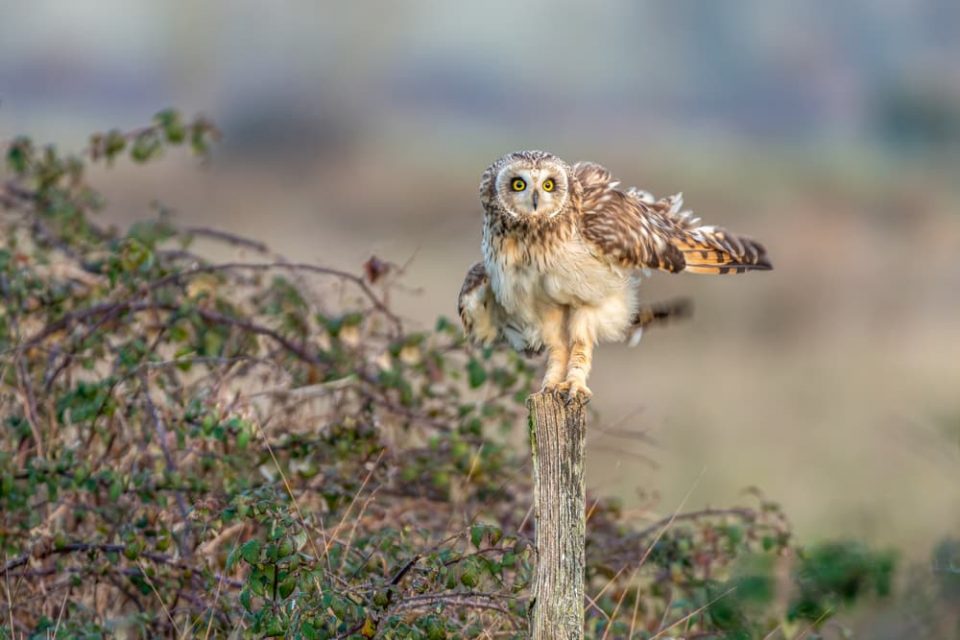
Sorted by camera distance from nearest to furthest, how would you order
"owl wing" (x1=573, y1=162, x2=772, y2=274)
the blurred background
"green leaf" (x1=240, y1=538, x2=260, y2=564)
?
"green leaf" (x1=240, y1=538, x2=260, y2=564) < "owl wing" (x1=573, y1=162, x2=772, y2=274) < the blurred background

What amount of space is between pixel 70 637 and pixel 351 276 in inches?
61.1

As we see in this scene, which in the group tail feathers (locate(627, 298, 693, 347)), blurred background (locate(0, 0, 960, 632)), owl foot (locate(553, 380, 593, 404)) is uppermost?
blurred background (locate(0, 0, 960, 632))

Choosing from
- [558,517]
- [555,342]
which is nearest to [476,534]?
[558,517]

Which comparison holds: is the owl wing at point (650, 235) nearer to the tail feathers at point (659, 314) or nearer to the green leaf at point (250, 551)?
the tail feathers at point (659, 314)

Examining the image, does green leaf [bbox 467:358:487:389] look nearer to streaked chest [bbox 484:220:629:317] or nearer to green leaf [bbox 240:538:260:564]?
streaked chest [bbox 484:220:629:317]

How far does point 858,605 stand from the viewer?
4.09 meters

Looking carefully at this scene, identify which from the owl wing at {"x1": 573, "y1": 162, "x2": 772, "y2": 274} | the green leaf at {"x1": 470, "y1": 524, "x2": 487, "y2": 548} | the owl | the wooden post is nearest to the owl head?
the owl

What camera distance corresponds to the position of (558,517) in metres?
3.96

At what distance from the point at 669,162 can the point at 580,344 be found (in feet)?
54.5

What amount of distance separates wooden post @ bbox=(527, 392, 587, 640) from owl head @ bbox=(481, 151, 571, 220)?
0.67 metres

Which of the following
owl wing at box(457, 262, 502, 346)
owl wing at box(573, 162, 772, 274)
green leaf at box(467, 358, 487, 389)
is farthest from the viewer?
green leaf at box(467, 358, 487, 389)

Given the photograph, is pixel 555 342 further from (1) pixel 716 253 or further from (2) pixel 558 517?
(2) pixel 558 517

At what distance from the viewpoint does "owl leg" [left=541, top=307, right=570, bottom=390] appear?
190 inches

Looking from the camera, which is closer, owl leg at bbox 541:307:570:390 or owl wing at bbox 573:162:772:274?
owl wing at bbox 573:162:772:274
